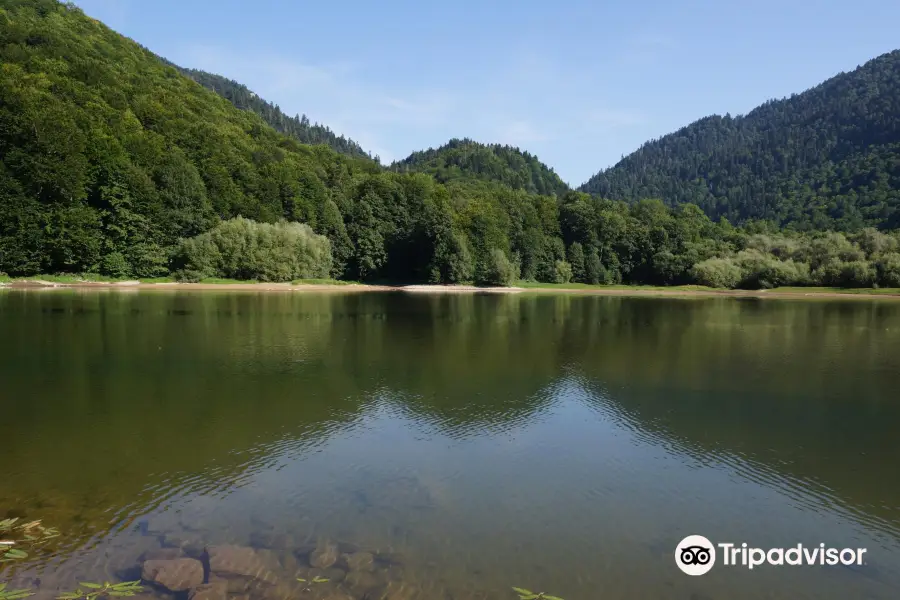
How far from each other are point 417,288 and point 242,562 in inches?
3666

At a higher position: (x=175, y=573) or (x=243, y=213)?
(x=243, y=213)

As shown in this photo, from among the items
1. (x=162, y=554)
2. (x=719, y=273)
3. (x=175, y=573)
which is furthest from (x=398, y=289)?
(x=175, y=573)

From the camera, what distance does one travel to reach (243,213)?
321ft

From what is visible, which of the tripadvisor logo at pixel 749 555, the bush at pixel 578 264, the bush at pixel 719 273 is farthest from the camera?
the bush at pixel 578 264

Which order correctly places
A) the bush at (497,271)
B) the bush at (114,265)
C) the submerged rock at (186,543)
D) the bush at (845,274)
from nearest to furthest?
the submerged rock at (186,543)
the bush at (114,265)
the bush at (845,274)
the bush at (497,271)

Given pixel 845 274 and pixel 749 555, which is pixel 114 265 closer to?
pixel 749 555

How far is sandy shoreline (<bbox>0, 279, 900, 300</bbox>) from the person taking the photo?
73.3m

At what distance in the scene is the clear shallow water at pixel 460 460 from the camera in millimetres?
8805

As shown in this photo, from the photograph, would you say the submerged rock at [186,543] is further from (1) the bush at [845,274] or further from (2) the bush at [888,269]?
(2) the bush at [888,269]

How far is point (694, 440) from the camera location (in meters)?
15.5

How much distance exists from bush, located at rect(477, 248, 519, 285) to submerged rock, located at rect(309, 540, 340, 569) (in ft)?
314

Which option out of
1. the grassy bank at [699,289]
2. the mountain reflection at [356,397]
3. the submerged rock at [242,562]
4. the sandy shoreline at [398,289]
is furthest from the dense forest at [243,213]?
the submerged rock at [242,562]

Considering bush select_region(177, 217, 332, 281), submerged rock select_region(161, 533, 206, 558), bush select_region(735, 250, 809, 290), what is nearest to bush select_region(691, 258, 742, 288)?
→ bush select_region(735, 250, 809, 290)

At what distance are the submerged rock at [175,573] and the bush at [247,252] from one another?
8192 centimetres
